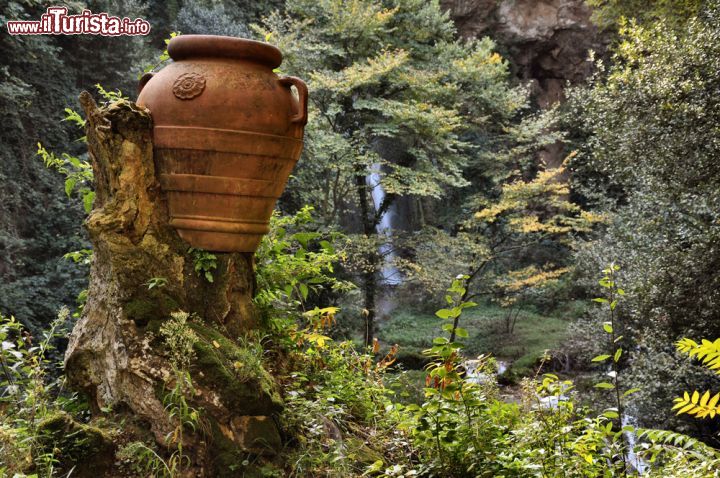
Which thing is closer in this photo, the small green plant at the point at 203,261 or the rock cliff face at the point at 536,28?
the small green plant at the point at 203,261

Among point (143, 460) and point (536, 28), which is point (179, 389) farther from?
point (536, 28)

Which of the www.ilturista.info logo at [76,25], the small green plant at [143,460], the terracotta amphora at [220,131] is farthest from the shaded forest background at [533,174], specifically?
the small green plant at [143,460]

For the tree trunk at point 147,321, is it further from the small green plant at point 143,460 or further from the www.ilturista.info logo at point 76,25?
the www.ilturista.info logo at point 76,25

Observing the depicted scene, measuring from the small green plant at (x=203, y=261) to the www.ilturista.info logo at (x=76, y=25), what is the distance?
6.00 meters

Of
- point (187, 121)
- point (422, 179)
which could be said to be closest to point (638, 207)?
point (422, 179)

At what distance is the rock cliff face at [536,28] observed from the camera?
14.8m

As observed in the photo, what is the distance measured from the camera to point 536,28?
1496 centimetres

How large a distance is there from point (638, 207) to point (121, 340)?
613 cm

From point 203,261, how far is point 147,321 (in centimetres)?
36

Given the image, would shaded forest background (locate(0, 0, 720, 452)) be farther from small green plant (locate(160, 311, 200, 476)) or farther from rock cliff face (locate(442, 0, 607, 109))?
small green plant (locate(160, 311, 200, 476))

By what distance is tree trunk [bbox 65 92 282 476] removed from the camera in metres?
2.14

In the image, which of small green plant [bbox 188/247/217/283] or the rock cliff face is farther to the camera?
the rock cliff face

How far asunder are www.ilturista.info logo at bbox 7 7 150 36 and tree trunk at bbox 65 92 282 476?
19.1ft

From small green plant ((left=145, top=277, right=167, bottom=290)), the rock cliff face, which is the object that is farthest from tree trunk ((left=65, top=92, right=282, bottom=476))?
the rock cliff face
